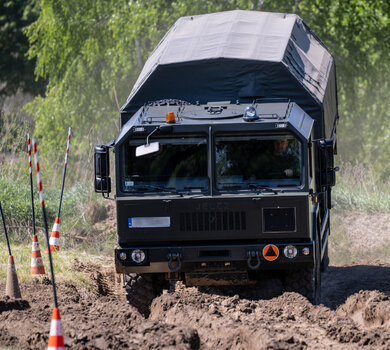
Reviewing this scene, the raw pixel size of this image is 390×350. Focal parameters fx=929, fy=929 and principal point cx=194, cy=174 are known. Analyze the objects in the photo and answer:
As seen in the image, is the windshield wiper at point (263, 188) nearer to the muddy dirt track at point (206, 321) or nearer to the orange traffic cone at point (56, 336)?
the muddy dirt track at point (206, 321)

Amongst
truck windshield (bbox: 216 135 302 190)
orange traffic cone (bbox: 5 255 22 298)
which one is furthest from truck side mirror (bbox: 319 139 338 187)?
orange traffic cone (bbox: 5 255 22 298)

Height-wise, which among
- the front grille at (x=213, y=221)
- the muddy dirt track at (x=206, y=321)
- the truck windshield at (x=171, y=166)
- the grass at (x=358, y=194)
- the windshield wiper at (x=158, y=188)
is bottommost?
the grass at (x=358, y=194)

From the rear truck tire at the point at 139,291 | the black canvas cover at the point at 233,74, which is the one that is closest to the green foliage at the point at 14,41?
the black canvas cover at the point at 233,74

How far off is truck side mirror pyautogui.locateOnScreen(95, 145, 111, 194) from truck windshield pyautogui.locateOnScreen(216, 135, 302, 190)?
54.2 inches

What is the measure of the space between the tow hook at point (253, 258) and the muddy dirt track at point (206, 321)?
43cm

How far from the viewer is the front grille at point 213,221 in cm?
1110

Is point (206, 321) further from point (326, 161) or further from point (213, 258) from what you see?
point (326, 161)

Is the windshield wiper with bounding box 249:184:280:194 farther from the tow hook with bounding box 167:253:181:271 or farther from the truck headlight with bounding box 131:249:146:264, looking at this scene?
the truck headlight with bounding box 131:249:146:264

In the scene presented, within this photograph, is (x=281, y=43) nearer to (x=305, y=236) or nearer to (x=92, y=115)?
(x=305, y=236)

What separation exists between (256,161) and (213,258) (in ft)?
4.20

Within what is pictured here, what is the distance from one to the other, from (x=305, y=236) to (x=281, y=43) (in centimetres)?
347

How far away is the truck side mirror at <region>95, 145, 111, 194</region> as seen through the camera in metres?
11.3

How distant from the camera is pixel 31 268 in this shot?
13.8m

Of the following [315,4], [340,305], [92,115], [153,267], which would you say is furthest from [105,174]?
[92,115]
